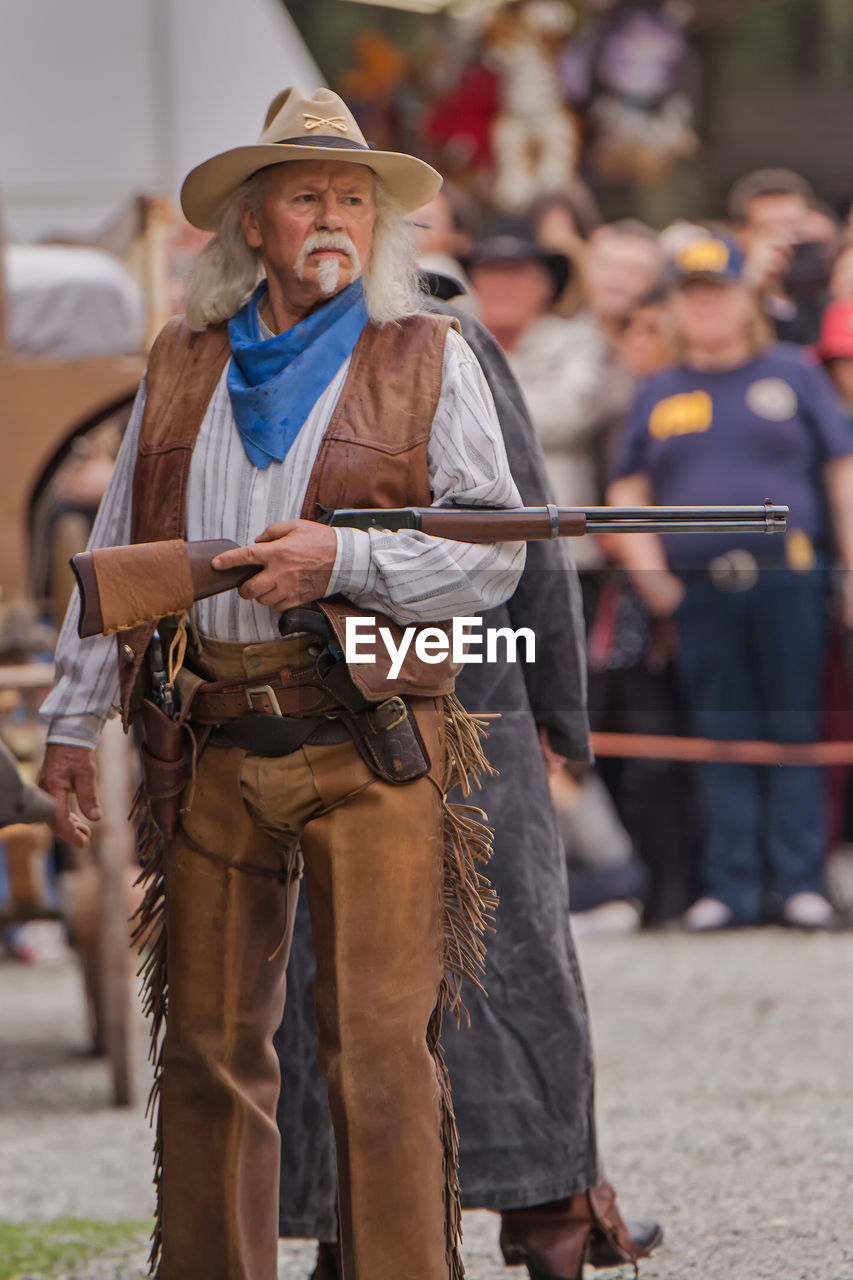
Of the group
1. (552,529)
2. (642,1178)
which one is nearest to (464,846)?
(552,529)

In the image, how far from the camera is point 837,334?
7027 mm

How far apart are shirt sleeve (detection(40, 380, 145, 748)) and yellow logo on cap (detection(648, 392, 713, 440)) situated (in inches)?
166

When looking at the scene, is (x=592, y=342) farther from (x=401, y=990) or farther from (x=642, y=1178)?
(x=401, y=990)

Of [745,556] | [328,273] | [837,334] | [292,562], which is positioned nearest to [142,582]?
[292,562]

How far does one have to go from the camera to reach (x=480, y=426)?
2.58 metres

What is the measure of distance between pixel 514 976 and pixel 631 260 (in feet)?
16.3

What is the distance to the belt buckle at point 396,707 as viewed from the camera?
2537mm

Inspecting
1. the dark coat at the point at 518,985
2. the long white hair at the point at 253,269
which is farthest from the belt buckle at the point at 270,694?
the dark coat at the point at 518,985

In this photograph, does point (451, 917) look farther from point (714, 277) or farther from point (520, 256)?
point (520, 256)

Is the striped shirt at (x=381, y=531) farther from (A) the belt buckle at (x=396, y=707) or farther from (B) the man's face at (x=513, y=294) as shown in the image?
(B) the man's face at (x=513, y=294)

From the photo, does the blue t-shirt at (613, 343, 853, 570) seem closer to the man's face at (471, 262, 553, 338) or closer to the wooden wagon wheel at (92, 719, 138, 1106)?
the man's face at (471, 262, 553, 338)

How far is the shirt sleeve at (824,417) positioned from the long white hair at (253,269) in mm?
4124

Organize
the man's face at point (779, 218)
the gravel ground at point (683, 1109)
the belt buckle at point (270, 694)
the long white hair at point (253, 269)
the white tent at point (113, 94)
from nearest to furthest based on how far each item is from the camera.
Answer: the belt buckle at point (270, 694) → the long white hair at point (253, 269) → the gravel ground at point (683, 1109) → the white tent at point (113, 94) → the man's face at point (779, 218)

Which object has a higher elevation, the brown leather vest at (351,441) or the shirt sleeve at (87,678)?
the brown leather vest at (351,441)
